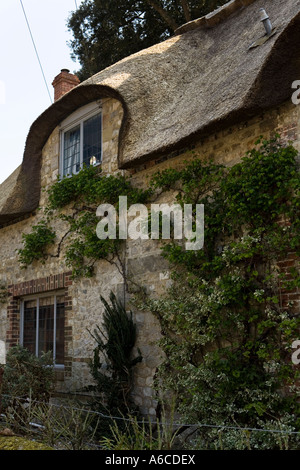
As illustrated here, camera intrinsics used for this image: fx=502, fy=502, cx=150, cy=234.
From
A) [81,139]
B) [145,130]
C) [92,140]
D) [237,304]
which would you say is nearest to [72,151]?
[81,139]

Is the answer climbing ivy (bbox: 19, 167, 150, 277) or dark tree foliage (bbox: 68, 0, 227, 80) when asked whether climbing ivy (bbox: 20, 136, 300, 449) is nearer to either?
climbing ivy (bbox: 19, 167, 150, 277)

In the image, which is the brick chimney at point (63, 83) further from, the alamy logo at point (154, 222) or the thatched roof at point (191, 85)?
the alamy logo at point (154, 222)

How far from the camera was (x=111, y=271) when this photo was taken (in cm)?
736

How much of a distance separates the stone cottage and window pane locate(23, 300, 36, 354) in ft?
0.06

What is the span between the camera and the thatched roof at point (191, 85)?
5305 mm

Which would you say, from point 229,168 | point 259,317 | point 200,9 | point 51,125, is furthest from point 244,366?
point 200,9

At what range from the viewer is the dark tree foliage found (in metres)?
14.0

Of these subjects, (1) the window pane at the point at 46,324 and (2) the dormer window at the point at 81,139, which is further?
(1) the window pane at the point at 46,324

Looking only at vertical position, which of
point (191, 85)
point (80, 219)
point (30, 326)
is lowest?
point (30, 326)

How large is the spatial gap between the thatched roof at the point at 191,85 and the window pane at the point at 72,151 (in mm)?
357

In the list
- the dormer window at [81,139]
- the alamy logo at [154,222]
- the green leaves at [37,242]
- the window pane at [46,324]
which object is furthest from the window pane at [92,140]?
the window pane at [46,324]

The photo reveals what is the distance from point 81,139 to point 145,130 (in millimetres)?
2094

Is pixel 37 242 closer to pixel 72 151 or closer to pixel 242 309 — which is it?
pixel 72 151

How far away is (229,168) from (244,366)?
2191 mm
